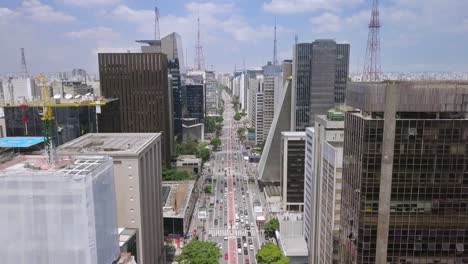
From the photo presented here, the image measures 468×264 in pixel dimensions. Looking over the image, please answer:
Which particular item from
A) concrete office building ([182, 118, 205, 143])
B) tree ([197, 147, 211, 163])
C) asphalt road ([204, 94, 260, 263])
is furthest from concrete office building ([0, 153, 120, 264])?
concrete office building ([182, 118, 205, 143])

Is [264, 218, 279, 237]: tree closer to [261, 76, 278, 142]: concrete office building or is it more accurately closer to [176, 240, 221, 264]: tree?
[176, 240, 221, 264]: tree

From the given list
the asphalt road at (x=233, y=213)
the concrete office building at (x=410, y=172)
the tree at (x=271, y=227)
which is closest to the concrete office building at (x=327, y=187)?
the concrete office building at (x=410, y=172)

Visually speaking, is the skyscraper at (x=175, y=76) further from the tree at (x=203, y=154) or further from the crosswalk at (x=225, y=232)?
the crosswalk at (x=225, y=232)

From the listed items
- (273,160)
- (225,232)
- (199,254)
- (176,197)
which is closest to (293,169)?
(273,160)

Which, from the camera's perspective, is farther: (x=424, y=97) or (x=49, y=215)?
(x=424, y=97)

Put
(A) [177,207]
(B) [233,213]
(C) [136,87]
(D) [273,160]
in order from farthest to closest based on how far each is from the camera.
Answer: (D) [273,160]
(C) [136,87]
(B) [233,213]
(A) [177,207]

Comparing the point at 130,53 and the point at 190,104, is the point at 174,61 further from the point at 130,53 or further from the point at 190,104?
the point at 130,53

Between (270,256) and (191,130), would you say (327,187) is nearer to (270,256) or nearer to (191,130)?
(270,256)
